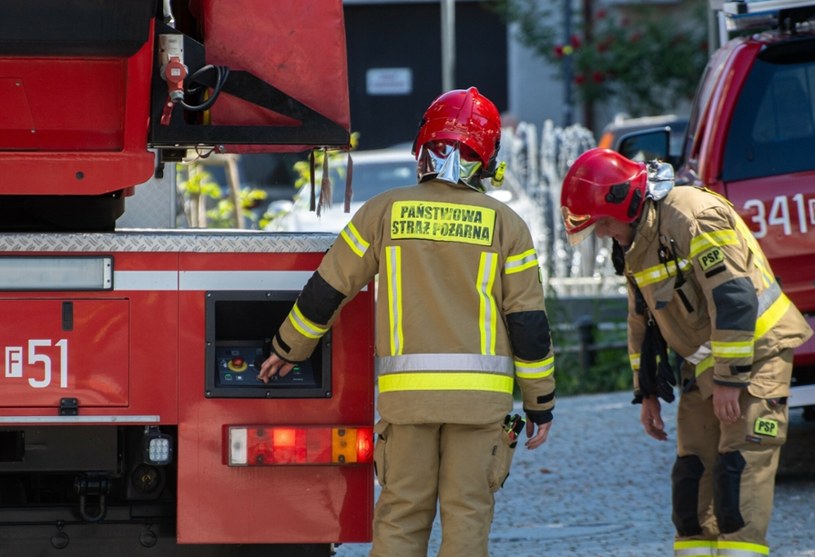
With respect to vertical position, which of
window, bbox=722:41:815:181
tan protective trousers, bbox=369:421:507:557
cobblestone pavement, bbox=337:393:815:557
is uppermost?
window, bbox=722:41:815:181

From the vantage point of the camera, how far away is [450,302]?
420 cm

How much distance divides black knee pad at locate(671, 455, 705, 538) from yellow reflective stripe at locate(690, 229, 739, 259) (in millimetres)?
757

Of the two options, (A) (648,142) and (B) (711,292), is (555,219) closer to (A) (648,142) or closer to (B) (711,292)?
(A) (648,142)

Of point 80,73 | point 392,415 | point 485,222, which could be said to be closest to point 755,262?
point 485,222

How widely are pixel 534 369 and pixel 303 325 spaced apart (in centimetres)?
72

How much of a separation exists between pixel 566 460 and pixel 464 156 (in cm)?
396

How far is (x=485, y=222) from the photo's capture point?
166 inches

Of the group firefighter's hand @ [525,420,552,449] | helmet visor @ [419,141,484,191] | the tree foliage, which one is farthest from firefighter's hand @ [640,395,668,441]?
the tree foliage

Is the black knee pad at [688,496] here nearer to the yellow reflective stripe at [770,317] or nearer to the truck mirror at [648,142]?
the yellow reflective stripe at [770,317]

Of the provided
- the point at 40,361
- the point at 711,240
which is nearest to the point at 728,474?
the point at 711,240

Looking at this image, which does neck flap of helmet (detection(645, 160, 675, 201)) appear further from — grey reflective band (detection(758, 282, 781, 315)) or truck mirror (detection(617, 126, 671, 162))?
truck mirror (detection(617, 126, 671, 162))

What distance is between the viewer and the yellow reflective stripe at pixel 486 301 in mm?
4199

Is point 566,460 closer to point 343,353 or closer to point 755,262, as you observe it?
point 755,262

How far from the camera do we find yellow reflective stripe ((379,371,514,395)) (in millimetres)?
4164
